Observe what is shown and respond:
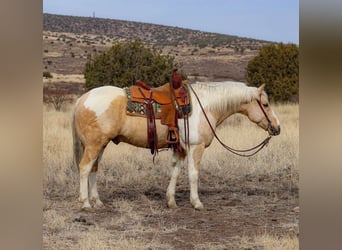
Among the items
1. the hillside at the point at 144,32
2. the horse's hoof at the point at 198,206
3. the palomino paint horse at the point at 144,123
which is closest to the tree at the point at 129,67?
the hillside at the point at 144,32

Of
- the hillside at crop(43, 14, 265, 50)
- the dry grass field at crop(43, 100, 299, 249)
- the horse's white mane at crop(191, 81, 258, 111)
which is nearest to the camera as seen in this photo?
the dry grass field at crop(43, 100, 299, 249)

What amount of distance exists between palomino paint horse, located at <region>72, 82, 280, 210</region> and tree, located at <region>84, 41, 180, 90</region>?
0.78 ft

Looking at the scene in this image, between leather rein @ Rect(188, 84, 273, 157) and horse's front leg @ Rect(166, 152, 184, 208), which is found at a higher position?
leather rein @ Rect(188, 84, 273, 157)

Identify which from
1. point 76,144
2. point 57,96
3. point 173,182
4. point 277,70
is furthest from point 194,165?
point 57,96

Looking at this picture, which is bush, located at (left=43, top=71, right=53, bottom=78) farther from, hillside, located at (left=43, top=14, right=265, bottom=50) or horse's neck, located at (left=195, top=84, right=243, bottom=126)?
horse's neck, located at (left=195, top=84, right=243, bottom=126)

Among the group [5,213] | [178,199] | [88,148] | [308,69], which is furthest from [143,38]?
[5,213]

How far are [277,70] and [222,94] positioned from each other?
0.49 m

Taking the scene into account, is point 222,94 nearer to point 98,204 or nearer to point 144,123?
point 144,123

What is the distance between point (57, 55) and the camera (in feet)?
12.5

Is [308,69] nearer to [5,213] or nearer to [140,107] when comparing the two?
[140,107]

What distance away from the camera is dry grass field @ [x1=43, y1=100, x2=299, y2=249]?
10.6 feet

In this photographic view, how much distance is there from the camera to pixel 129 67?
12.0ft

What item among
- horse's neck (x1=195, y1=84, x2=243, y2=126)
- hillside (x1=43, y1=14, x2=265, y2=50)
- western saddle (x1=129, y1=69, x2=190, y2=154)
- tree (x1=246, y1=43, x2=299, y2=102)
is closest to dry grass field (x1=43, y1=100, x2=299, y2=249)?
tree (x1=246, y1=43, x2=299, y2=102)

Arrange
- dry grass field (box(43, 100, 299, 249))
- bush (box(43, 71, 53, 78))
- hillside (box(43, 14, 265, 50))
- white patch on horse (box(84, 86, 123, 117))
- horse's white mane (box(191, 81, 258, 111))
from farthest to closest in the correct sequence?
bush (box(43, 71, 53, 78)) → hillside (box(43, 14, 265, 50)) → horse's white mane (box(191, 81, 258, 111)) → white patch on horse (box(84, 86, 123, 117)) → dry grass field (box(43, 100, 299, 249))
